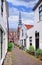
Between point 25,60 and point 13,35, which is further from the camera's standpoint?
point 13,35

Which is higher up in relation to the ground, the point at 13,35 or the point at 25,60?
the point at 13,35

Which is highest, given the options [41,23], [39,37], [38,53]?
[41,23]

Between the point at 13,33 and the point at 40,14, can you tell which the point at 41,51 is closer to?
the point at 40,14

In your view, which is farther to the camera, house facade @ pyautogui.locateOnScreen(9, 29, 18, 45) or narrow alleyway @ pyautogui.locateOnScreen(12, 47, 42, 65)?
house facade @ pyautogui.locateOnScreen(9, 29, 18, 45)

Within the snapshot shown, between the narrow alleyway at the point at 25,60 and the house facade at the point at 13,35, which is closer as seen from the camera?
the narrow alleyway at the point at 25,60

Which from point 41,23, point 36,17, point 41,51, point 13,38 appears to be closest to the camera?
point 41,51

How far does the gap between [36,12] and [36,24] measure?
4.92 ft

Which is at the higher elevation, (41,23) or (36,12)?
(36,12)

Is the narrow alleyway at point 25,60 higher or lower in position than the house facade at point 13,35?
lower

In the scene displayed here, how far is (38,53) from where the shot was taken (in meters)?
18.5

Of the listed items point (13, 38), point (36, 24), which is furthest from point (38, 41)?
point (13, 38)

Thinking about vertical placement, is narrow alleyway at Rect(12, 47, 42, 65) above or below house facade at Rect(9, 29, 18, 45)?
below

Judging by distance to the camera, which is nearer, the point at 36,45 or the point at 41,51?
the point at 41,51

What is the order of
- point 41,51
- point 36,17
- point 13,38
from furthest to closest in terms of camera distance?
point 13,38
point 36,17
point 41,51
